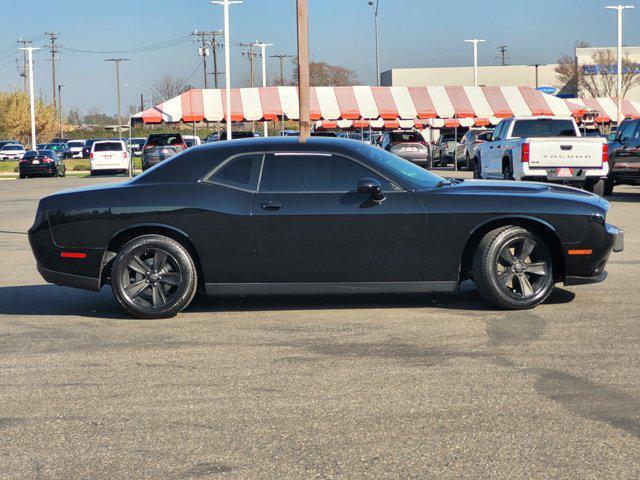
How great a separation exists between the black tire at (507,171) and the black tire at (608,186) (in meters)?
2.28

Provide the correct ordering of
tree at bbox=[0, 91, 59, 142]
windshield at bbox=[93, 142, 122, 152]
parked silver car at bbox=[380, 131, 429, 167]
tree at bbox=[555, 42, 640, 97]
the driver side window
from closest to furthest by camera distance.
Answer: the driver side window
parked silver car at bbox=[380, 131, 429, 167]
windshield at bbox=[93, 142, 122, 152]
tree at bbox=[555, 42, 640, 97]
tree at bbox=[0, 91, 59, 142]

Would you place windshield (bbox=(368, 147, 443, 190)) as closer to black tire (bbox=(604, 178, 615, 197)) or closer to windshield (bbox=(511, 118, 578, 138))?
windshield (bbox=(511, 118, 578, 138))

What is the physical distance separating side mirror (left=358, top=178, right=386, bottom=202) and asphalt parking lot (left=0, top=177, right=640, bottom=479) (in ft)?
3.26

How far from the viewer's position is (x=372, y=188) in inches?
319

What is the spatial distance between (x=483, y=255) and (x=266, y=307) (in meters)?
2.00

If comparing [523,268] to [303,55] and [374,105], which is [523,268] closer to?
[303,55]

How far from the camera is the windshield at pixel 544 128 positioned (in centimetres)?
2228

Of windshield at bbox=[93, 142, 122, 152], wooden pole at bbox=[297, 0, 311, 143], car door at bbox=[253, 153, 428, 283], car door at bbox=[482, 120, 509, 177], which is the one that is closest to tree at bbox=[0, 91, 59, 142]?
windshield at bbox=[93, 142, 122, 152]

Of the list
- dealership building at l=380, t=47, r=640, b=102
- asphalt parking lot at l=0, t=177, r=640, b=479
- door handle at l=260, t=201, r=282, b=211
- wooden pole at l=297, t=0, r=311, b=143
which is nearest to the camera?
asphalt parking lot at l=0, t=177, r=640, b=479

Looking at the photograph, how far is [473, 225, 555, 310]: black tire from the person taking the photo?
8.18 m

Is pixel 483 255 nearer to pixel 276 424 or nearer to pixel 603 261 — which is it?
pixel 603 261

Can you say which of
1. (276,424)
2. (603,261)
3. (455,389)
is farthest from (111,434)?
(603,261)

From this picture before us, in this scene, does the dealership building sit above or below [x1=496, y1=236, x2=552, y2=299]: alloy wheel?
above

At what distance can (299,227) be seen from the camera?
8.18m
